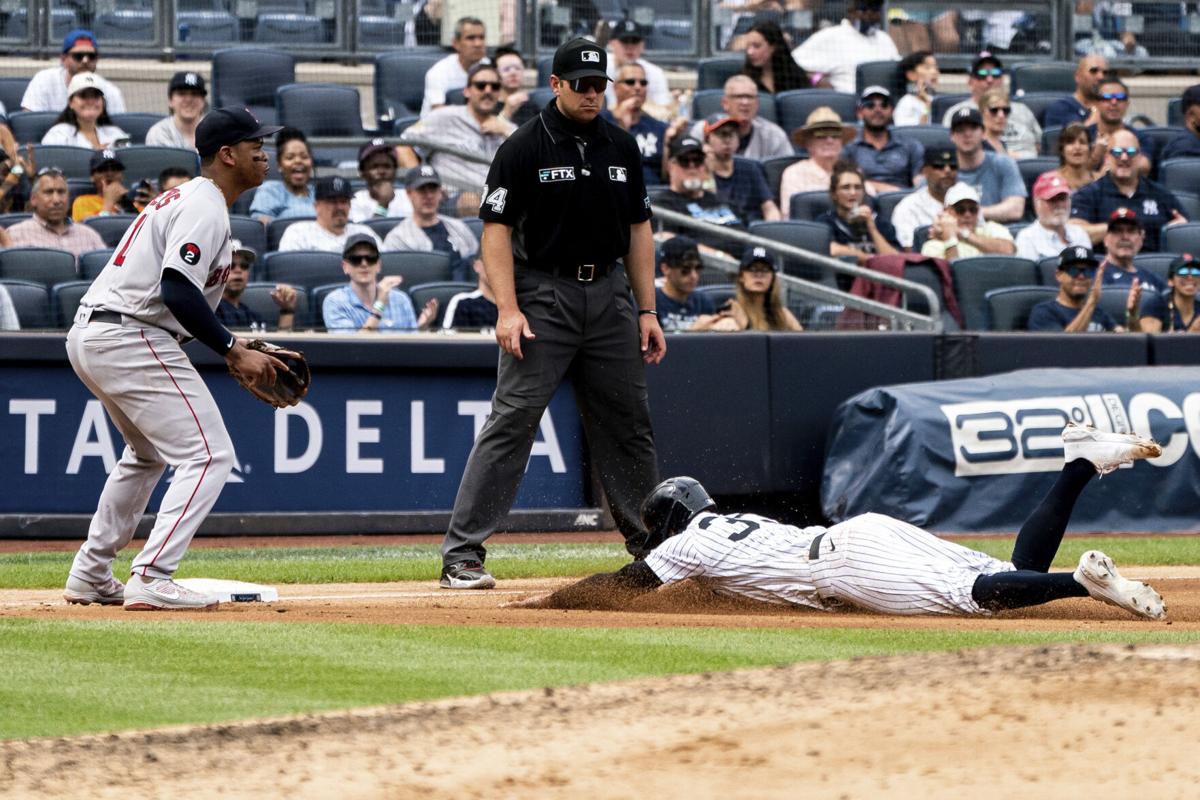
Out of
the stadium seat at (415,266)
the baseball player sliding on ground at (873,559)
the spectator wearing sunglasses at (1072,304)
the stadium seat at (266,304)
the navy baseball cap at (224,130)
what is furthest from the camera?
the spectator wearing sunglasses at (1072,304)

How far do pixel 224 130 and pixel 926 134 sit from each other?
9193mm

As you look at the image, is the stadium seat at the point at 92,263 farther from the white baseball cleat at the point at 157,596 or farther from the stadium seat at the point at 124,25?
the stadium seat at the point at 124,25

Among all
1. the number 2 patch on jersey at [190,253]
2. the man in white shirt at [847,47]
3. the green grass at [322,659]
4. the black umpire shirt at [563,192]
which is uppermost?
the man in white shirt at [847,47]

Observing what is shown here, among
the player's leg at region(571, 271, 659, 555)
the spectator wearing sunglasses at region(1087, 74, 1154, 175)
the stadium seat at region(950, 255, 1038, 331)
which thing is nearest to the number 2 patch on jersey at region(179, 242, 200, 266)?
the player's leg at region(571, 271, 659, 555)

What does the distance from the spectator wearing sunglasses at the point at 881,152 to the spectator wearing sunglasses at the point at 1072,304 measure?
2.27 meters

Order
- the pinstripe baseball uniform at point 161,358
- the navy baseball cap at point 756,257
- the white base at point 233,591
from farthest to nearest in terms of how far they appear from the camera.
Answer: the navy baseball cap at point 756,257, the white base at point 233,591, the pinstripe baseball uniform at point 161,358

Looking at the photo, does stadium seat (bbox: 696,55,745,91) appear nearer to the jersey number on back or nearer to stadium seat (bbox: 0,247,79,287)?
stadium seat (bbox: 0,247,79,287)

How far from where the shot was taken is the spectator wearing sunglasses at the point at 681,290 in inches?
435

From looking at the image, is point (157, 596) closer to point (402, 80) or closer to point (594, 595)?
point (594, 595)

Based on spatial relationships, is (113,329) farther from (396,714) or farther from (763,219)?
(763,219)

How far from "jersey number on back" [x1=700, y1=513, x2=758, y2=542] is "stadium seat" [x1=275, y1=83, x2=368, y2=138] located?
8.26 metres

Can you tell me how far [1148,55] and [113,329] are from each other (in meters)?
13.7

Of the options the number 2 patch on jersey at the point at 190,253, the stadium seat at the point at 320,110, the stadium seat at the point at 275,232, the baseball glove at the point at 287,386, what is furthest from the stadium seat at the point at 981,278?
the number 2 patch on jersey at the point at 190,253

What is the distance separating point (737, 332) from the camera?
10.8 m
